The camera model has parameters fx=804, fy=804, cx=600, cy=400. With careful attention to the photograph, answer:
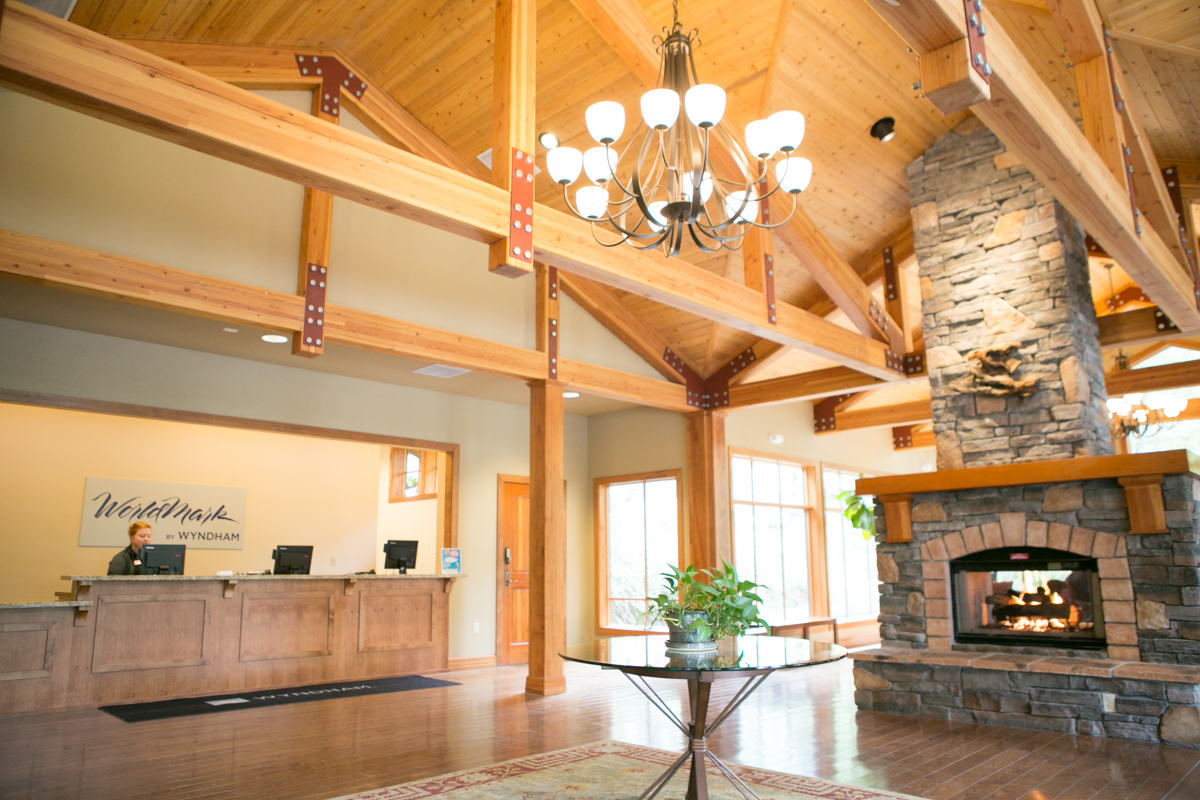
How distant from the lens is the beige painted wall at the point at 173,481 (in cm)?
777

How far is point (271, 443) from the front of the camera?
934 cm

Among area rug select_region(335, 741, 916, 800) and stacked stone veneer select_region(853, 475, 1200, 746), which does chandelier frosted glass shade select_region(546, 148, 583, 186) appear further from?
stacked stone veneer select_region(853, 475, 1200, 746)

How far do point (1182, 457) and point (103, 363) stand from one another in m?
7.84

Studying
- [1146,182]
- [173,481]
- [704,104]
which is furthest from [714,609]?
[173,481]

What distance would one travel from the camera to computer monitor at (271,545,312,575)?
23.1 feet

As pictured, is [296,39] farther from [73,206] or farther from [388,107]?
[73,206]

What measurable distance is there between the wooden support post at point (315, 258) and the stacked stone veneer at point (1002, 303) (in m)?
4.79

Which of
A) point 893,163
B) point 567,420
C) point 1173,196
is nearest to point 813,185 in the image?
point 893,163

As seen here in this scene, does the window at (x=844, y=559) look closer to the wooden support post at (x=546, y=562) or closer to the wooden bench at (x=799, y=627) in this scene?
the wooden bench at (x=799, y=627)

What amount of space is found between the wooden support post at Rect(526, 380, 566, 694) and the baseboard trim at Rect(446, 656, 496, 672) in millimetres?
1830

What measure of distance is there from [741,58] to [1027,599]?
4.46 m

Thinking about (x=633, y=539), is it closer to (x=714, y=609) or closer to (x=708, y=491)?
(x=708, y=491)

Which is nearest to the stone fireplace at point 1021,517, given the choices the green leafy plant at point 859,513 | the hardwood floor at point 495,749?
the hardwood floor at point 495,749

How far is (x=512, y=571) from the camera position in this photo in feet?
30.0
